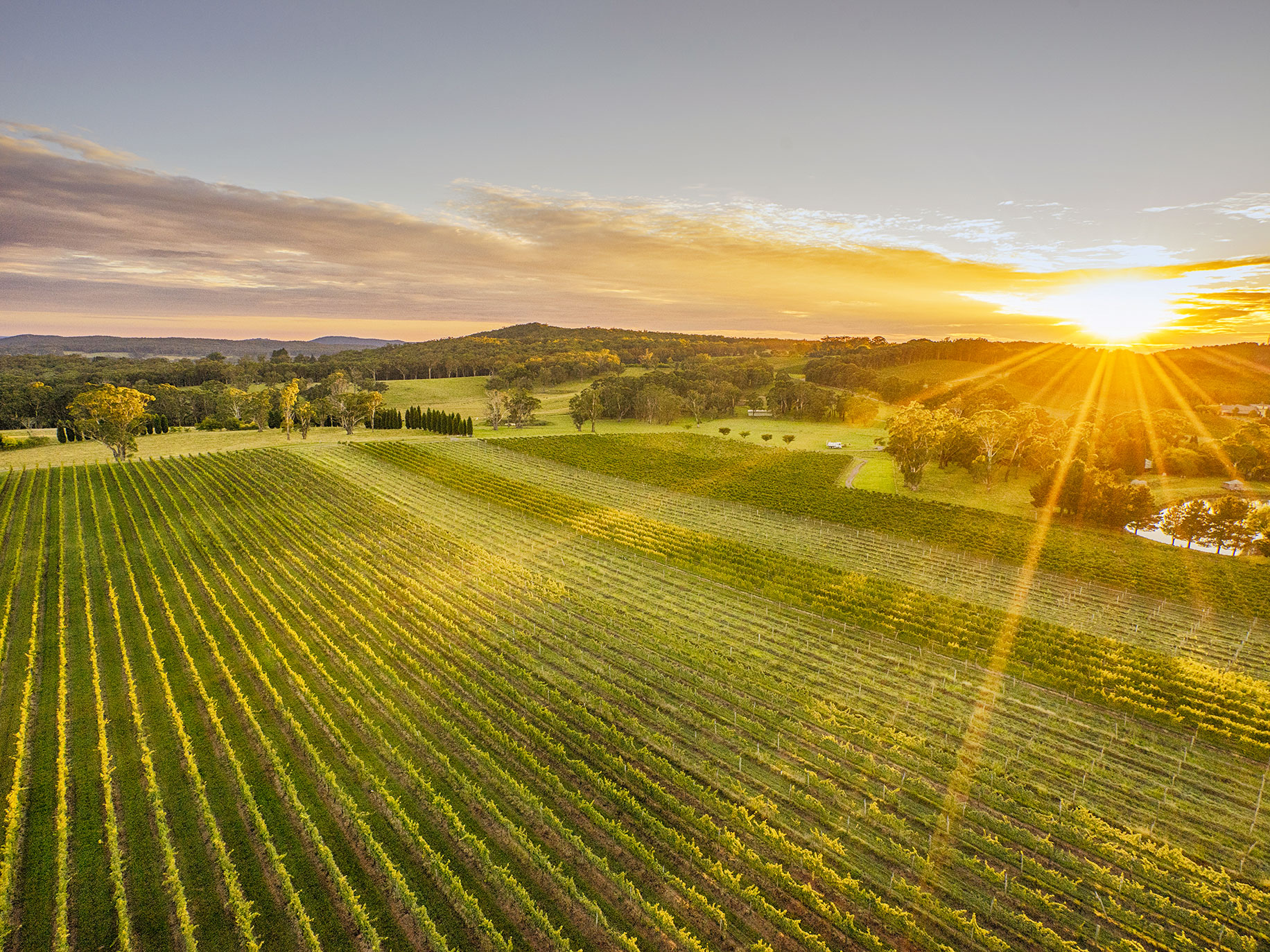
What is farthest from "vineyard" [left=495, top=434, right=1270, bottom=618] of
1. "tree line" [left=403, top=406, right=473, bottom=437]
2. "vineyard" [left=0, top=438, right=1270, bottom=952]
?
"tree line" [left=403, top=406, right=473, bottom=437]

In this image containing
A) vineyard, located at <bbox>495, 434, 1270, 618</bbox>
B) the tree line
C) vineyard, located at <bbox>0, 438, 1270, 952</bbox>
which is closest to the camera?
vineyard, located at <bbox>0, 438, 1270, 952</bbox>

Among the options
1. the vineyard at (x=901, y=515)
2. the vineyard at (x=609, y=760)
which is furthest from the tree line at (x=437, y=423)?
the vineyard at (x=609, y=760)

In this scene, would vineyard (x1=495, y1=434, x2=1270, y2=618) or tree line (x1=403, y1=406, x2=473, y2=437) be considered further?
tree line (x1=403, y1=406, x2=473, y2=437)

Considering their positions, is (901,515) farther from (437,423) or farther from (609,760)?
(437,423)

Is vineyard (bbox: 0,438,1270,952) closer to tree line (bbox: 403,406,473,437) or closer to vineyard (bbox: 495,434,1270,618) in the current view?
vineyard (bbox: 495,434,1270,618)

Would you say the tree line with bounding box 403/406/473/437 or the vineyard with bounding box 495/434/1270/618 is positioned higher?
the tree line with bounding box 403/406/473/437

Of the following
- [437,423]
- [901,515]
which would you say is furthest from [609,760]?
[437,423]

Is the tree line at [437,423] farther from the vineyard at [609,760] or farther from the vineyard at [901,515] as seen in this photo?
the vineyard at [609,760]

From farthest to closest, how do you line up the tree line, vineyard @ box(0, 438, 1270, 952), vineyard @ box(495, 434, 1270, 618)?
the tree line → vineyard @ box(495, 434, 1270, 618) → vineyard @ box(0, 438, 1270, 952)
